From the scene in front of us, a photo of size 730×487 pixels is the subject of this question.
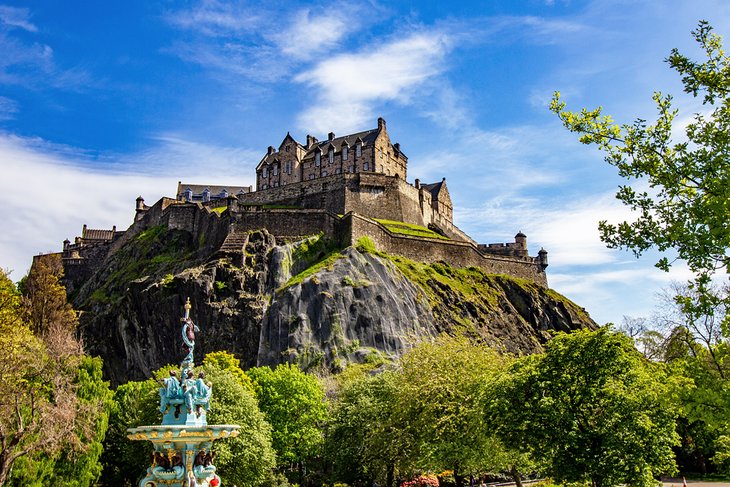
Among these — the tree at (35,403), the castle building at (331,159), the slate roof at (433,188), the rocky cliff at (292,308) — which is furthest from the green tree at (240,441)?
the slate roof at (433,188)

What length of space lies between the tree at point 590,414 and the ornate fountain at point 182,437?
42.7 ft

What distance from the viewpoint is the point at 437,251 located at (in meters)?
74.6

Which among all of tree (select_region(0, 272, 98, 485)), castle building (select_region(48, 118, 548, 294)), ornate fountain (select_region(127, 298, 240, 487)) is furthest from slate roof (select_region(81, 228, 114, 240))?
ornate fountain (select_region(127, 298, 240, 487))

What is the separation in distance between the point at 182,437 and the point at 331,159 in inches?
2894

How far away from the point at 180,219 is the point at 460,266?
36.9 metres

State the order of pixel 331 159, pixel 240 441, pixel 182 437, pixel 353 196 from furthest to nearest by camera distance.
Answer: pixel 331 159 → pixel 353 196 → pixel 240 441 → pixel 182 437

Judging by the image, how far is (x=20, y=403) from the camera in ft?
92.7

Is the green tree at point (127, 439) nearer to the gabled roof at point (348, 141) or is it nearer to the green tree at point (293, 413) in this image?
the green tree at point (293, 413)

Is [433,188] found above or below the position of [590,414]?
above

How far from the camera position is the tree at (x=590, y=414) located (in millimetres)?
21703

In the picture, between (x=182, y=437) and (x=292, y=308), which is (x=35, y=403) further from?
(x=292, y=308)

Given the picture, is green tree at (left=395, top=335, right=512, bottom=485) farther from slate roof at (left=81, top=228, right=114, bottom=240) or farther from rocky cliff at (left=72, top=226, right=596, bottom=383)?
slate roof at (left=81, top=228, right=114, bottom=240)

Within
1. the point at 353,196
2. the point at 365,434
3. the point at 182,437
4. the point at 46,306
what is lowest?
the point at 365,434

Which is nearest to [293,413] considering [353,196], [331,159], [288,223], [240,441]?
[240,441]
